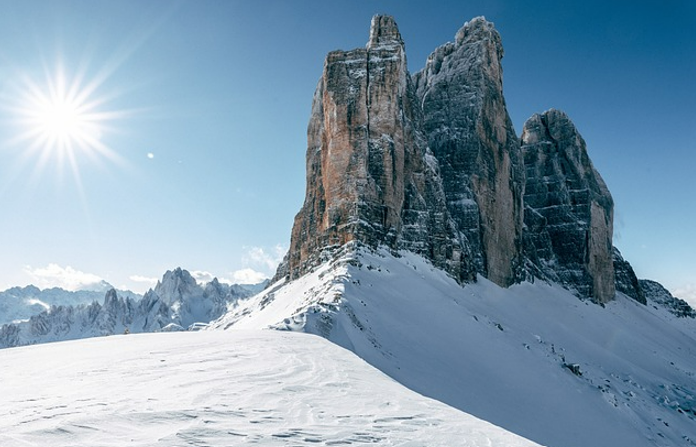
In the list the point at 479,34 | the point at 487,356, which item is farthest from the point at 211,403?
the point at 479,34

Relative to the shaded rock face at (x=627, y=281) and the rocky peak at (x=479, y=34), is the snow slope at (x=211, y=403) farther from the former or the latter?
the shaded rock face at (x=627, y=281)

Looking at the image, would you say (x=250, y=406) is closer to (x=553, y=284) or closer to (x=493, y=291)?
(x=493, y=291)

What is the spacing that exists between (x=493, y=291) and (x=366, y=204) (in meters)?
21.7

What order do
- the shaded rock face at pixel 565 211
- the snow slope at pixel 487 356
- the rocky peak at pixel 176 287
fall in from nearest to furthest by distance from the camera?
the snow slope at pixel 487 356 → the shaded rock face at pixel 565 211 → the rocky peak at pixel 176 287

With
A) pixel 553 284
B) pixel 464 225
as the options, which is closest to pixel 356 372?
pixel 464 225

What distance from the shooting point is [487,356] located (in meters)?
23.6

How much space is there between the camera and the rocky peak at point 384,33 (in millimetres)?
45625

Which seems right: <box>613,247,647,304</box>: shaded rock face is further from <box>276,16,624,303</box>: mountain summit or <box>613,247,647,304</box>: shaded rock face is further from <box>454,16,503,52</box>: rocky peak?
<box>454,16,503,52</box>: rocky peak

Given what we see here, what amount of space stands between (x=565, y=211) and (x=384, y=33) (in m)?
53.9

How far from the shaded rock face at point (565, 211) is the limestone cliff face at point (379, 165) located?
33273 millimetres

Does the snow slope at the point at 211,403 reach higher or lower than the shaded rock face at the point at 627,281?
lower

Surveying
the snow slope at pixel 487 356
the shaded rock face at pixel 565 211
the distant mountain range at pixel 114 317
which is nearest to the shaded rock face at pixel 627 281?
the shaded rock face at pixel 565 211

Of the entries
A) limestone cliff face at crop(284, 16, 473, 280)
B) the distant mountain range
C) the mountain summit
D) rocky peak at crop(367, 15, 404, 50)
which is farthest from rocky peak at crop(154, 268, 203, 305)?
rocky peak at crop(367, 15, 404, 50)

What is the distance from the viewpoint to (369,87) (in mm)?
42969
